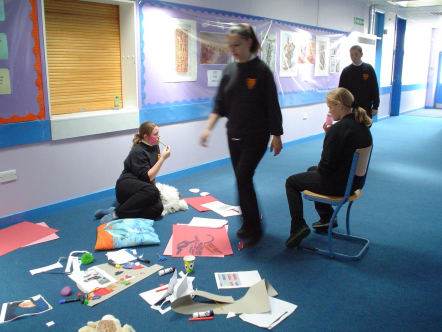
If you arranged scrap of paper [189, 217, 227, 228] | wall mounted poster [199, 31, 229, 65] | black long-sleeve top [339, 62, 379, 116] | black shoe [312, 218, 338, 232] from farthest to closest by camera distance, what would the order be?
wall mounted poster [199, 31, 229, 65] < black long-sleeve top [339, 62, 379, 116] < scrap of paper [189, 217, 227, 228] < black shoe [312, 218, 338, 232]

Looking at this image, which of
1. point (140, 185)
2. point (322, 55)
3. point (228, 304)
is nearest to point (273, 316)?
point (228, 304)

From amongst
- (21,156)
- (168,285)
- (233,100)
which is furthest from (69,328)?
(21,156)

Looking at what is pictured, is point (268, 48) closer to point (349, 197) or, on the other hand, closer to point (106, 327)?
point (349, 197)

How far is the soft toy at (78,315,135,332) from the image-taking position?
185 centimetres

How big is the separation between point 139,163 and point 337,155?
168cm

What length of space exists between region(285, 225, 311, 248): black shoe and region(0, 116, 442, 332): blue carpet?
0.23ft

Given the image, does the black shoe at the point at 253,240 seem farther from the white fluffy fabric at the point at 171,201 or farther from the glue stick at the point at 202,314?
the white fluffy fabric at the point at 171,201

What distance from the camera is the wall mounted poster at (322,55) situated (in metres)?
7.06

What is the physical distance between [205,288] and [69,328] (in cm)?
75

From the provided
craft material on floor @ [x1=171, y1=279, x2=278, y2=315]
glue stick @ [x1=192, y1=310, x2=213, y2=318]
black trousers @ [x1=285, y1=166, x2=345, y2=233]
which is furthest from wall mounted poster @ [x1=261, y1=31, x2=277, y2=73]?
glue stick @ [x1=192, y1=310, x2=213, y2=318]

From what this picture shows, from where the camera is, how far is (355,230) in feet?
10.4

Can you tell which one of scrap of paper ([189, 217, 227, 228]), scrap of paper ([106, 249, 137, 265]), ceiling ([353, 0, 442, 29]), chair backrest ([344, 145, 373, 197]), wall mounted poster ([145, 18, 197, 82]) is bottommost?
scrap of paper ([106, 249, 137, 265])

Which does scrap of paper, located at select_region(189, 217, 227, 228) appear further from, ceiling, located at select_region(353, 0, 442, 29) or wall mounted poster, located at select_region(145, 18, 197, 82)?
ceiling, located at select_region(353, 0, 442, 29)

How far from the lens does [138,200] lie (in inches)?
129
